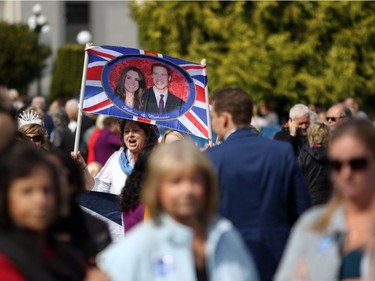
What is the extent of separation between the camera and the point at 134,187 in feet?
26.7

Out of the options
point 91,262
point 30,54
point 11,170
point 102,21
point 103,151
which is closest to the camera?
point 11,170

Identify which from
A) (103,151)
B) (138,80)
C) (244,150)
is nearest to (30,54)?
(103,151)

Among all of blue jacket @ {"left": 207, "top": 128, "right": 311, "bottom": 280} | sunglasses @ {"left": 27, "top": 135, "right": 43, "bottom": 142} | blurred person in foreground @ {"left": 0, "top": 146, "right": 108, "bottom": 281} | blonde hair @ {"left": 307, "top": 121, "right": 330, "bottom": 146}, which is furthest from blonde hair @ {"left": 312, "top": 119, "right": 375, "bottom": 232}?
blonde hair @ {"left": 307, "top": 121, "right": 330, "bottom": 146}

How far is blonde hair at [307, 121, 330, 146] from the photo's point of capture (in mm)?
11938

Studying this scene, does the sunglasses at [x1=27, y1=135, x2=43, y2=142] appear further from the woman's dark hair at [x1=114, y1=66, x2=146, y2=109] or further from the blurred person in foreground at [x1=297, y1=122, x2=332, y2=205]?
the blurred person in foreground at [x1=297, y1=122, x2=332, y2=205]

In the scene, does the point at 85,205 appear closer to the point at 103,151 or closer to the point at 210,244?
the point at 210,244

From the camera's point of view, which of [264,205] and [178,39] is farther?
[178,39]

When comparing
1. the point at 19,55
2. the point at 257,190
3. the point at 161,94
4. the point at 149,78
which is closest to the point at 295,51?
the point at 19,55

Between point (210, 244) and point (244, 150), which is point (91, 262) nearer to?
point (210, 244)

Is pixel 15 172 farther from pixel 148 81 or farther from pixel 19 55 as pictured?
pixel 19 55

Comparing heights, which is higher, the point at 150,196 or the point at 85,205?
the point at 150,196

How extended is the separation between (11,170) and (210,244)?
848mm

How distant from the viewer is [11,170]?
5.03m

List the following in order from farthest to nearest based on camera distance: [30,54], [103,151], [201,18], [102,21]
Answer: [102,21] → [30,54] → [201,18] → [103,151]
